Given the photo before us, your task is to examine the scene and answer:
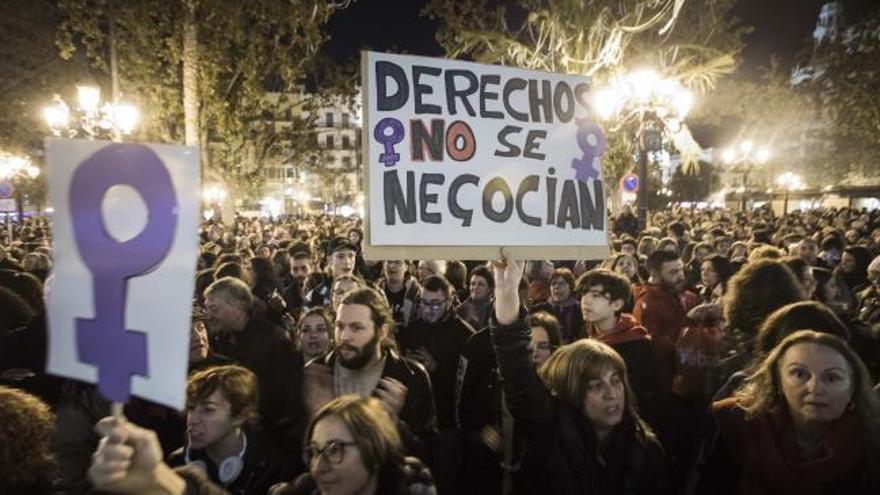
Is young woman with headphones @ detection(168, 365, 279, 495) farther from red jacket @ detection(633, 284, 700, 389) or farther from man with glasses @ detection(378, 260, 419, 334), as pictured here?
man with glasses @ detection(378, 260, 419, 334)

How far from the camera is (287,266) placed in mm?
9172

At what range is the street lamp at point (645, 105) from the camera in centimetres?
1073

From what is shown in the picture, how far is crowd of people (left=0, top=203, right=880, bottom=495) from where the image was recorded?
7.73ft

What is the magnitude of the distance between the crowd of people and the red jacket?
0.6 inches

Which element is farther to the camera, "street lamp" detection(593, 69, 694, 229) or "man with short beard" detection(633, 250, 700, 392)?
"street lamp" detection(593, 69, 694, 229)

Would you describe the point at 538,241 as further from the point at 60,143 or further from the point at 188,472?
the point at 60,143

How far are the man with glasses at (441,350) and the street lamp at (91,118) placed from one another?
11.9 m

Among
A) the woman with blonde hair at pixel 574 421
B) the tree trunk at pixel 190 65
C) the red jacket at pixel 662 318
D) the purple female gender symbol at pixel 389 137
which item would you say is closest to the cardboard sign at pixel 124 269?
the purple female gender symbol at pixel 389 137

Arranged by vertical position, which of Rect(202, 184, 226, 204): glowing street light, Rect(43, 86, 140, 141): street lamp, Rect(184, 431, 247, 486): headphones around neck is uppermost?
Rect(43, 86, 140, 141): street lamp

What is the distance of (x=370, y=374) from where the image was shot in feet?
11.1

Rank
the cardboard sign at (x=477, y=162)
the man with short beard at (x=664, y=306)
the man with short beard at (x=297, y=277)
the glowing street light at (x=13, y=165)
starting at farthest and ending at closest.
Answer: the glowing street light at (x=13, y=165) < the man with short beard at (x=297, y=277) < the man with short beard at (x=664, y=306) < the cardboard sign at (x=477, y=162)

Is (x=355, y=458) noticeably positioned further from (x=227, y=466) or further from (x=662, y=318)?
(x=662, y=318)

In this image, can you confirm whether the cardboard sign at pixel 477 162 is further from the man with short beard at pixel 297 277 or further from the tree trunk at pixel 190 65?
the tree trunk at pixel 190 65

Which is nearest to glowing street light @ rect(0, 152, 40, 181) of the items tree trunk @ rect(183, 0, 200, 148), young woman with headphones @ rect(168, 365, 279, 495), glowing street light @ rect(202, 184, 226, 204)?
glowing street light @ rect(202, 184, 226, 204)
